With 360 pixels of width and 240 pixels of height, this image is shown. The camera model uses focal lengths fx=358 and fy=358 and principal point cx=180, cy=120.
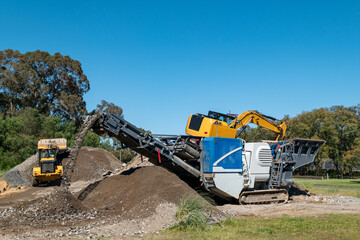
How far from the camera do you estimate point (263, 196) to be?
1477cm

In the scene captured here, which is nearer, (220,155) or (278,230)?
(278,230)

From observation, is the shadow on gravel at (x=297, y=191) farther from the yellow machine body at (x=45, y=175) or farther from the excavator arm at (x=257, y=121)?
the yellow machine body at (x=45, y=175)

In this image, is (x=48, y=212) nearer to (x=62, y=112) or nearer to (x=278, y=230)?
(x=278, y=230)

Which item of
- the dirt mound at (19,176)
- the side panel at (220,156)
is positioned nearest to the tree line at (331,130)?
the dirt mound at (19,176)

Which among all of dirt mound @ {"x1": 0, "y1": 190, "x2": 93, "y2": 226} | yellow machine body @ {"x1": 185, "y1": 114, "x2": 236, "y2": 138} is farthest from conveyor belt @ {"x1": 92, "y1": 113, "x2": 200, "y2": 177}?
dirt mound @ {"x1": 0, "y1": 190, "x2": 93, "y2": 226}

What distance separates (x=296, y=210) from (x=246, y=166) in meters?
2.53

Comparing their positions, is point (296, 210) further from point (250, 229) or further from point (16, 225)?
point (16, 225)

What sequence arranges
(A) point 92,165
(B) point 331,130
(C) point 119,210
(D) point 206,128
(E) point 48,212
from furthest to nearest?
(B) point 331,130 < (A) point 92,165 < (D) point 206,128 < (C) point 119,210 < (E) point 48,212

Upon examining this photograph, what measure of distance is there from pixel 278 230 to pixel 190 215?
2417 millimetres

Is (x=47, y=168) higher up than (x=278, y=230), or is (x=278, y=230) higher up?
(x=47, y=168)

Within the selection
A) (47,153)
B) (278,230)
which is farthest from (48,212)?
(47,153)

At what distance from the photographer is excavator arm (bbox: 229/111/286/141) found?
15.7m

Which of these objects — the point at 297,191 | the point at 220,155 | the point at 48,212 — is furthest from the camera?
the point at 297,191

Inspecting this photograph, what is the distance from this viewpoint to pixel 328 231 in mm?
9562
